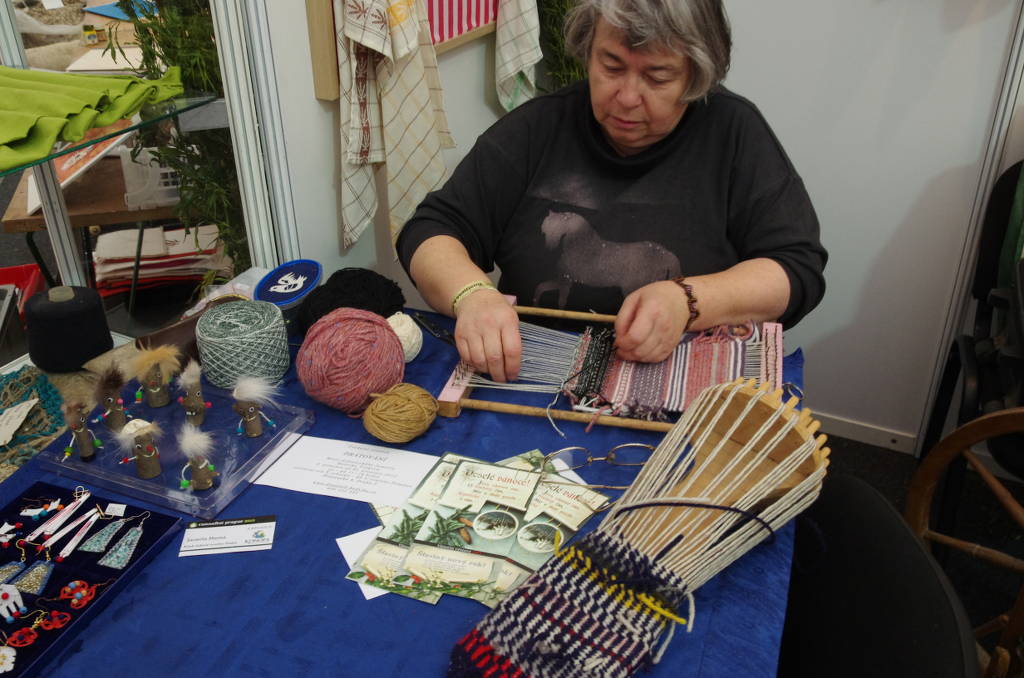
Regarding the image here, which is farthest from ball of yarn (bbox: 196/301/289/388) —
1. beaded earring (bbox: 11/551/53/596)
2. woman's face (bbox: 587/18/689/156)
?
woman's face (bbox: 587/18/689/156)

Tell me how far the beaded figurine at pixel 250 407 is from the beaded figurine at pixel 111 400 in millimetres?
163

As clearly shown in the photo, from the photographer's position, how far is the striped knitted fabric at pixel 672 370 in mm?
1150

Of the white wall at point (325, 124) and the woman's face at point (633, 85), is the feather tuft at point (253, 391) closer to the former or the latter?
the white wall at point (325, 124)

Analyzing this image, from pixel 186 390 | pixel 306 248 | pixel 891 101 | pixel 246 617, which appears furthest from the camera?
pixel 891 101

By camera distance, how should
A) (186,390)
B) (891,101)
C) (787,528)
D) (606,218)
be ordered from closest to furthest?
(787,528) < (186,390) < (606,218) < (891,101)

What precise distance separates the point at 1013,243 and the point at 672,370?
1.24 meters

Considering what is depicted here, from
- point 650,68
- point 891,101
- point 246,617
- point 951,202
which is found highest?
point 650,68

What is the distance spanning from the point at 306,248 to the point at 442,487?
3.13ft

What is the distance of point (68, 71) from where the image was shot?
4.27 feet

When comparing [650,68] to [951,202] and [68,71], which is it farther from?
[951,202]

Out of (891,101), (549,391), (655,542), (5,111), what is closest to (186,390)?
(5,111)

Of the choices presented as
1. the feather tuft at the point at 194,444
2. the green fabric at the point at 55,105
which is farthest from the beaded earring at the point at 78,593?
the green fabric at the point at 55,105

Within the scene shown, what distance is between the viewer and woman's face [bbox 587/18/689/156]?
4.22ft

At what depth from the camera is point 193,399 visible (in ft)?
3.61
